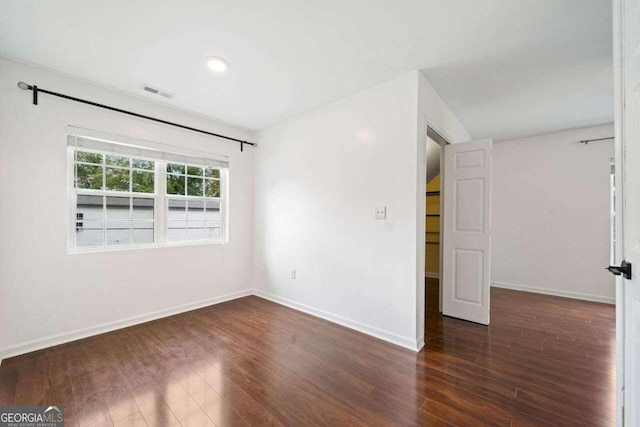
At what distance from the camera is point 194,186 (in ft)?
11.7

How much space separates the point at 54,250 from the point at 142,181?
105 centimetres

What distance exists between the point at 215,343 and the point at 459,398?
2073 mm

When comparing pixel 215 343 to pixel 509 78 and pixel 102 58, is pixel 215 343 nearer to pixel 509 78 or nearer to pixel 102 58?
pixel 102 58

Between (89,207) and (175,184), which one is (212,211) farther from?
(89,207)

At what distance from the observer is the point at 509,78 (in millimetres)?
2545

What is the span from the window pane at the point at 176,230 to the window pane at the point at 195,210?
4.7 inches

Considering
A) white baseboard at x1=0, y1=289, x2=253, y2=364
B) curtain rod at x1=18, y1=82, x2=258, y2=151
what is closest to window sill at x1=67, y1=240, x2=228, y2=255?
white baseboard at x1=0, y1=289, x2=253, y2=364

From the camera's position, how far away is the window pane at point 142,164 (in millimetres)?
3050

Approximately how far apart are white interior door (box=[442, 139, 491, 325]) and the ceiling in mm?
689

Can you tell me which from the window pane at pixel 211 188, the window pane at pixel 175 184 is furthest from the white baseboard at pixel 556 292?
the window pane at pixel 175 184

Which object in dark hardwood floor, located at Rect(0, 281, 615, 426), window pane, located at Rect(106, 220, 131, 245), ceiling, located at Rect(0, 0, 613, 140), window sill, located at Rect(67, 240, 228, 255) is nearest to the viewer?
dark hardwood floor, located at Rect(0, 281, 615, 426)

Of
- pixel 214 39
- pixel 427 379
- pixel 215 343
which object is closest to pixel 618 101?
pixel 427 379

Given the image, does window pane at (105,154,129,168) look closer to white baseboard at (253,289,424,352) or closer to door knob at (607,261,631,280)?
white baseboard at (253,289,424,352)

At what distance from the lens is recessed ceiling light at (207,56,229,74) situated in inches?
89.1
